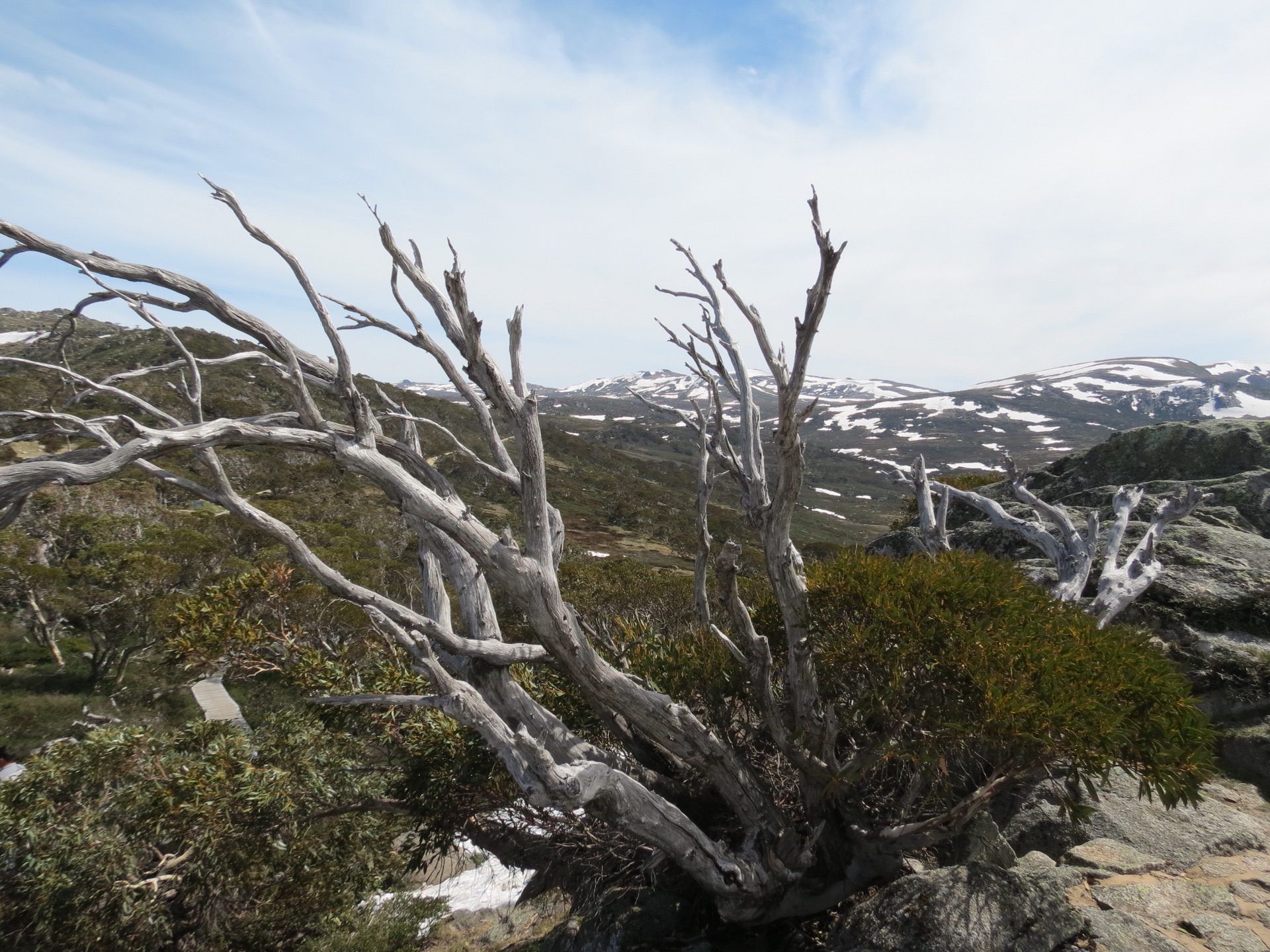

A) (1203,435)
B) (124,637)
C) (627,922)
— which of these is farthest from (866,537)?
(627,922)

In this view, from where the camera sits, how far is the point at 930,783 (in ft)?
21.7

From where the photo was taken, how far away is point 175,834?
750 centimetres

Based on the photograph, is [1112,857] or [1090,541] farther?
[1090,541]

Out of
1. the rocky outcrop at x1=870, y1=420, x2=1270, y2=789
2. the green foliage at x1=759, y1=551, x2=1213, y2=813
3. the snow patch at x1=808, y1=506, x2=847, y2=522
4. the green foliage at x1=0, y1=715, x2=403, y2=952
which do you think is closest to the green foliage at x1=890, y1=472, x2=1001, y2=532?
the rocky outcrop at x1=870, y1=420, x2=1270, y2=789

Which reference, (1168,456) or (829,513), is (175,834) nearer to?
(1168,456)

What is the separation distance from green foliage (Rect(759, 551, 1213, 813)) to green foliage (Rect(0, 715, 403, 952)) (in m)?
6.12

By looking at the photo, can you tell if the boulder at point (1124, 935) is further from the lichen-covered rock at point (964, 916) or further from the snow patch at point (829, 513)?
the snow patch at point (829, 513)

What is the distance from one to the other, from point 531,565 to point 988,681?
3.63m

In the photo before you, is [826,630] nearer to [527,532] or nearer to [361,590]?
[527,532]

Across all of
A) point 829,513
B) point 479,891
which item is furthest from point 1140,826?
point 829,513

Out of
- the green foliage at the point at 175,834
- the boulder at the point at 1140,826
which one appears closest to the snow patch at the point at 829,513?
the boulder at the point at 1140,826

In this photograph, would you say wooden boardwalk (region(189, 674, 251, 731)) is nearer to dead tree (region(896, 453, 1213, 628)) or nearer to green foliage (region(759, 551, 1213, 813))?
dead tree (region(896, 453, 1213, 628))

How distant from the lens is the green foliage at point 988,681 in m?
4.96

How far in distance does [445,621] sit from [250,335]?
2960mm
